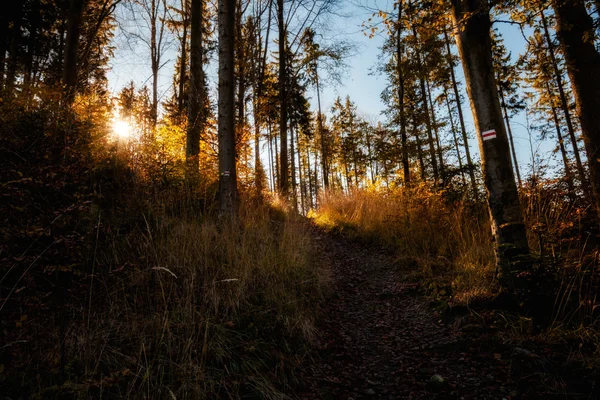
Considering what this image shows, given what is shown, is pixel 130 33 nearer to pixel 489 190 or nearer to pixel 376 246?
pixel 376 246

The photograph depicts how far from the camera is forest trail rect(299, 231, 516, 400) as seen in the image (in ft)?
7.00

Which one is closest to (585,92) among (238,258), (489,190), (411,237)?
(489,190)

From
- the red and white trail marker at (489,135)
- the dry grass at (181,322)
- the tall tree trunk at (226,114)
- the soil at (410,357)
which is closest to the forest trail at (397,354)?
the soil at (410,357)

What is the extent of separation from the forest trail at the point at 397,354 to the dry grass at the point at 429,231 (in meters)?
0.57

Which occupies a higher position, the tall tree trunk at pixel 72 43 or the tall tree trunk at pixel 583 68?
the tall tree trunk at pixel 72 43

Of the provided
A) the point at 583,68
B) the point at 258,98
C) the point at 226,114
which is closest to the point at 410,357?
the point at 226,114

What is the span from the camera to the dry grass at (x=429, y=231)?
3.56m

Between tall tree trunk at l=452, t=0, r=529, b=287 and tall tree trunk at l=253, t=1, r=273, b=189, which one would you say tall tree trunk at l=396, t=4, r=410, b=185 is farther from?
tall tree trunk at l=452, t=0, r=529, b=287

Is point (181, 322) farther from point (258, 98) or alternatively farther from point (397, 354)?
point (258, 98)

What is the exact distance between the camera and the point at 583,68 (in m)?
4.37

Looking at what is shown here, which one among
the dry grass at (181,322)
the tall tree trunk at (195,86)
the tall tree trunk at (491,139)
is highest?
the tall tree trunk at (195,86)

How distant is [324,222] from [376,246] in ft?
8.65

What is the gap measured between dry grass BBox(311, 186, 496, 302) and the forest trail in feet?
1.86

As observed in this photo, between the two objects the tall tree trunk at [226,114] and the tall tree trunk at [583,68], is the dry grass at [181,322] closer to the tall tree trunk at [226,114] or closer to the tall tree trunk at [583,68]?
the tall tree trunk at [226,114]
